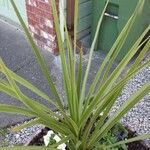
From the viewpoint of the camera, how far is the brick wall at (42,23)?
3.13m

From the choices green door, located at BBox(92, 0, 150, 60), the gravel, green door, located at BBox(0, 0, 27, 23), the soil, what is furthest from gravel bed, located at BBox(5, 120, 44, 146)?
green door, located at BBox(0, 0, 27, 23)

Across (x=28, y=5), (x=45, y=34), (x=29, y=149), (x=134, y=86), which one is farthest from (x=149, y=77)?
(x=29, y=149)

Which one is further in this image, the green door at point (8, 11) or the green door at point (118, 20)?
the green door at point (8, 11)

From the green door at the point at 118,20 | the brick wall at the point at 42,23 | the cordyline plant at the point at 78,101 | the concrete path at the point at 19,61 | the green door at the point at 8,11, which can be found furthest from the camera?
the green door at the point at 8,11

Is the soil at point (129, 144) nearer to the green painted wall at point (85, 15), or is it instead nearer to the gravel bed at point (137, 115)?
the gravel bed at point (137, 115)

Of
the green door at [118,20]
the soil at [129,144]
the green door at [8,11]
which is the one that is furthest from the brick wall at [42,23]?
the soil at [129,144]

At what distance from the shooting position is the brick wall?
10.3ft

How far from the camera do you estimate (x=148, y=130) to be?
8.27 ft

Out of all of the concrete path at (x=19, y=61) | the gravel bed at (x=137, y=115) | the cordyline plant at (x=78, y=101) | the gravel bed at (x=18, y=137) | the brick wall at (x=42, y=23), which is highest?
the cordyline plant at (x=78, y=101)

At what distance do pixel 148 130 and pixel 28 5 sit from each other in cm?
158

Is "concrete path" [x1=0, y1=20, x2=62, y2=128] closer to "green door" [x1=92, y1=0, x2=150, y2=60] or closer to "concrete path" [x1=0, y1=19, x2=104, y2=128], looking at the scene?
"concrete path" [x1=0, y1=19, x2=104, y2=128]

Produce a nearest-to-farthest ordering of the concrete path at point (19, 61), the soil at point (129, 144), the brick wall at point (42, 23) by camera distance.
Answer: the soil at point (129, 144) < the concrete path at point (19, 61) < the brick wall at point (42, 23)

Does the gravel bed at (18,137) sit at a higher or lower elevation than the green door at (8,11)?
lower

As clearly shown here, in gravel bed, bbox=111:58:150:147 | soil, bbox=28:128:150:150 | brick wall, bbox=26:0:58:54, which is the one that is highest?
soil, bbox=28:128:150:150
